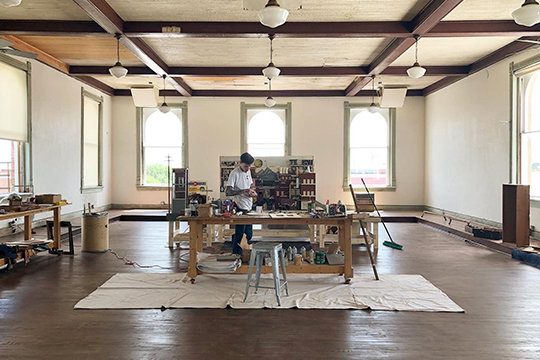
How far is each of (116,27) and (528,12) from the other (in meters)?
5.33

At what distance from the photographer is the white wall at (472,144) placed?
7730 millimetres

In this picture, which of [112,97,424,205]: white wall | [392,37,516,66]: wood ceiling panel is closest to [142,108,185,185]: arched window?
[112,97,424,205]: white wall

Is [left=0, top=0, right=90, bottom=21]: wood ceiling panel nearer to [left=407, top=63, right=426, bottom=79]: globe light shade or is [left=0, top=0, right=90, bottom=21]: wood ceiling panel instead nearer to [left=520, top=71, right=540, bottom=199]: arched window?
[left=407, top=63, right=426, bottom=79]: globe light shade

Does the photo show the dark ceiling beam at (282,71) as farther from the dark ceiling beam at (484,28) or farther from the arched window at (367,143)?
the arched window at (367,143)

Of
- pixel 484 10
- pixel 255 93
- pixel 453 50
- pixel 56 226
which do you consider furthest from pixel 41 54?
pixel 453 50

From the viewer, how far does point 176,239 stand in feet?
21.5

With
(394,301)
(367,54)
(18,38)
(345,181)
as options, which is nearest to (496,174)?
(367,54)

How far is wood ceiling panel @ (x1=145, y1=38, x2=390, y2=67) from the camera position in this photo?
23.7 feet

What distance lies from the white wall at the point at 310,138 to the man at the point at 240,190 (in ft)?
20.6

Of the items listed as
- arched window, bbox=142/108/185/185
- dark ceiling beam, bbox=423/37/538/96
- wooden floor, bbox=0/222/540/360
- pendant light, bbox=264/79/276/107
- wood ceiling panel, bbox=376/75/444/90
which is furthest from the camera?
arched window, bbox=142/108/185/185

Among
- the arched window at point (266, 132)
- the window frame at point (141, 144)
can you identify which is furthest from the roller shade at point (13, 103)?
the arched window at point (266, 132)

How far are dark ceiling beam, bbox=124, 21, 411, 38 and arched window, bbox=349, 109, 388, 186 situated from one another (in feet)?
18.9

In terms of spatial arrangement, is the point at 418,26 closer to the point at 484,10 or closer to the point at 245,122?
the point at 484,10

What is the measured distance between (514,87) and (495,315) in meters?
5.34
